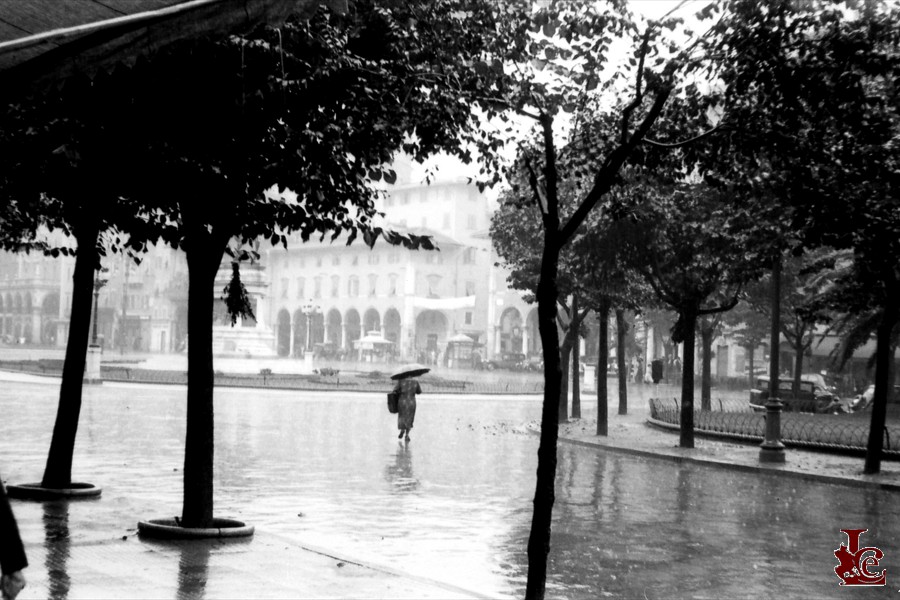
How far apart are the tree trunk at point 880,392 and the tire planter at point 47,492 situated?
12.8 meters

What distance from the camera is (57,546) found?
9.20 m

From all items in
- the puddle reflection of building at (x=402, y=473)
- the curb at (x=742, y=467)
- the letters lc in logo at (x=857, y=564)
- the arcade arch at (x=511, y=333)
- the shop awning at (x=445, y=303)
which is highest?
the shop awning at (x=445, y=303)

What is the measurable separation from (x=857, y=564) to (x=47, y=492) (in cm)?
866

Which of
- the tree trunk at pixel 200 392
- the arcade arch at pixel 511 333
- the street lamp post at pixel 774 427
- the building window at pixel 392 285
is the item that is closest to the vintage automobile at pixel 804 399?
the street lamp post at pixel 774 427

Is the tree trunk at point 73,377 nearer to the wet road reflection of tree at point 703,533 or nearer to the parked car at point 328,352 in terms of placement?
the wet road reflection of tree at point 703,533

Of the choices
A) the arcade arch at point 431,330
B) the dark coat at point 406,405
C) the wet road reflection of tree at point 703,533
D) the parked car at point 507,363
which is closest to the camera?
the wet road reflection of tree at point 703,533

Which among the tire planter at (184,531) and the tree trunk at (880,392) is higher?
the tree trunk at (880,392)

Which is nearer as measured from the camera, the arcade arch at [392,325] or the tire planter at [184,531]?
the tire planter at [184,531]

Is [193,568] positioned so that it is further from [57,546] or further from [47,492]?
[47,492]

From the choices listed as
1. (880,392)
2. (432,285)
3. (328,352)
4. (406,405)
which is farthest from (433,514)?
(432,285)

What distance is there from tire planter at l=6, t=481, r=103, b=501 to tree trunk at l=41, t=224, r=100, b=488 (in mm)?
175

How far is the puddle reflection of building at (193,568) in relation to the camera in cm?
773

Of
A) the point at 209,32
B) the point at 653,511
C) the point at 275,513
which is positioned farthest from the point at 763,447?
the point at 209,32

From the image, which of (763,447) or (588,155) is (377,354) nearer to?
(763,447)
